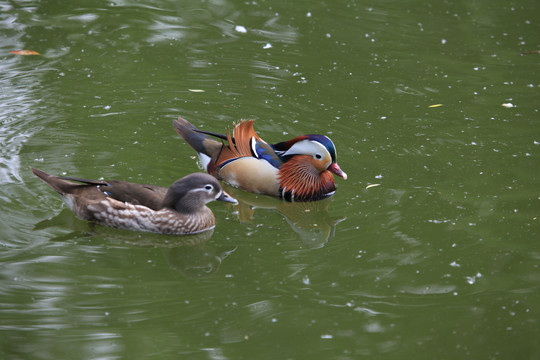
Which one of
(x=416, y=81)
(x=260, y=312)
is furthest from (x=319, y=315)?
(x=416, y=81)

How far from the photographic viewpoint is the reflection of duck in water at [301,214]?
21.5 feet

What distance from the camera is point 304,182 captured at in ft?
24.1

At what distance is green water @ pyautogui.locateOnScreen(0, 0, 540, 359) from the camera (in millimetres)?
5195

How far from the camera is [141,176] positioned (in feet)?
23.6

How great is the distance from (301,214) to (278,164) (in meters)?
0.60

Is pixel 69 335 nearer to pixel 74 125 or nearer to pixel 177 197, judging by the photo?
pixel 177 197

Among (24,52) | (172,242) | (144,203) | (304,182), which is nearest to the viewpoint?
(172,242)

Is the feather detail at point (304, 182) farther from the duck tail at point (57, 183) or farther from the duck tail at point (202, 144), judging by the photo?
the duck tail at point (57, 183)

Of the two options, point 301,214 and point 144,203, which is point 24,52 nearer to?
point 144,203

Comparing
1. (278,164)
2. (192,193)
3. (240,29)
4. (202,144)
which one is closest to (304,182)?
(278,164)

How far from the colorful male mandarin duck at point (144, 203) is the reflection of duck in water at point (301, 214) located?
1.60ft

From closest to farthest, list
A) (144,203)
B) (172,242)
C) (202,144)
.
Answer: (172,242) < (144,203) < (202,144)

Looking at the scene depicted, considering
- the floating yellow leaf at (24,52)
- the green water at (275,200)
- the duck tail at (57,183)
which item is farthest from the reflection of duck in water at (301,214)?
the floating yellow leaf at (24,52)

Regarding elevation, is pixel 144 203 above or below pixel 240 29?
below
